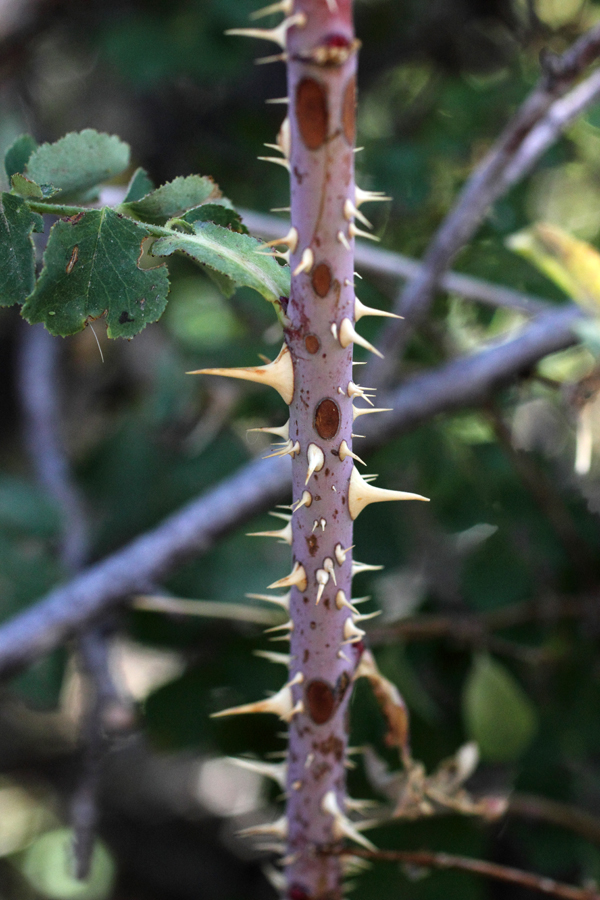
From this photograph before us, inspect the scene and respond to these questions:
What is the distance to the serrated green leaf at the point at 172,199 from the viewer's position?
334 millimetres

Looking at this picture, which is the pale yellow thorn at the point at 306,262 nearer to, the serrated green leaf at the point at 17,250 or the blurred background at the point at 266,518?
the serrated green leaf at the point at 17,250

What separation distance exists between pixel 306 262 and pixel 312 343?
0.11 feet

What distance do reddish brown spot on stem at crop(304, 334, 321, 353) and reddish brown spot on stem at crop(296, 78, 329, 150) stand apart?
68mm

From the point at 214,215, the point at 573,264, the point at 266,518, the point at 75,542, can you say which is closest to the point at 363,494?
the point at 214,215

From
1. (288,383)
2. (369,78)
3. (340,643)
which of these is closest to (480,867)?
(340,643)

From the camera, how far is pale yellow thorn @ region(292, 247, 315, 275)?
0.88 ft

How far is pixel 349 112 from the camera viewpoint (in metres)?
0.26

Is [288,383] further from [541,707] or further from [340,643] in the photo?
[541,707]

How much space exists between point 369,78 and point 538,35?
0.94 feet

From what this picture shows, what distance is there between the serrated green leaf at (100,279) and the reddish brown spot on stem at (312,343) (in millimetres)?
67

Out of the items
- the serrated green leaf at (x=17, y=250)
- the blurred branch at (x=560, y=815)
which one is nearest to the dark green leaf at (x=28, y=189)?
the serrated green leaf at (x=17, y=250)

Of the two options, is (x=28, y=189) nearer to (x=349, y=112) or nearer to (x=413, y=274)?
(x=349, y=112)

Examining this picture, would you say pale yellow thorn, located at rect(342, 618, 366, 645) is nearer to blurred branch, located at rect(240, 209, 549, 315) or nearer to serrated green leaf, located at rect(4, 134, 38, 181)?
serrated green leaf, located at rect(4, 134, 38, 181)

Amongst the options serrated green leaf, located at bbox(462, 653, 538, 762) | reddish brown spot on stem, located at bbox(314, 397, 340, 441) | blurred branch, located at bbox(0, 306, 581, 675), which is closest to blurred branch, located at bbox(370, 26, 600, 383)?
blurred branch, located at bbox(0, 306, 581, 675)
